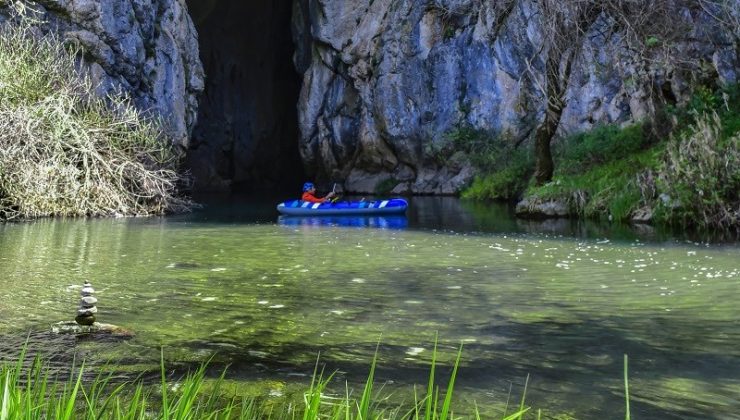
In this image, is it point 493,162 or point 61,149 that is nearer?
point 61,149

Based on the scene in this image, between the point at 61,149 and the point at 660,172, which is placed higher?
the point at 61,149

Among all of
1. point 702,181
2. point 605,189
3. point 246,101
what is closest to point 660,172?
point 702,181

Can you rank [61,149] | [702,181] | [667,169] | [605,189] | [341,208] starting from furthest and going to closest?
[341,208]
[61,149]
[605,189]
[667,169]
[702,181]

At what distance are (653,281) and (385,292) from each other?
9.22 feet

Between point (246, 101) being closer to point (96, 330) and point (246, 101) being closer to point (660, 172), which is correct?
point (660, 172)

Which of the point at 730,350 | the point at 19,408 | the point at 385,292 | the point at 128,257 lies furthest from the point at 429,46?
the point at 19,408

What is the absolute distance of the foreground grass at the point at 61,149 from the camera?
1748 centimetres

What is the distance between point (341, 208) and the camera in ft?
66.5

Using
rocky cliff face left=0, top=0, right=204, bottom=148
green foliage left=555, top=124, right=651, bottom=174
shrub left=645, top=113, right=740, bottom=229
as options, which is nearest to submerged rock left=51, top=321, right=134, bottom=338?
shrub left=645, top=113, right=740, bottom=229

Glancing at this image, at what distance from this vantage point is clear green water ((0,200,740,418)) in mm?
4375

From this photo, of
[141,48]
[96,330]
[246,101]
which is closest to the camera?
[96,330]

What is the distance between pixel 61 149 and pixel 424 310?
45.8ft

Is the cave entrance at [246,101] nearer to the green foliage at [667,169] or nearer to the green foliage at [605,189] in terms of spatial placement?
the green foliage at [667,169]

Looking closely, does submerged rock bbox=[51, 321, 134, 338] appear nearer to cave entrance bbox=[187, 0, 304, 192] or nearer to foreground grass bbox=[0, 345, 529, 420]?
foreground grass bbox=[0, 345, 529, 420]
